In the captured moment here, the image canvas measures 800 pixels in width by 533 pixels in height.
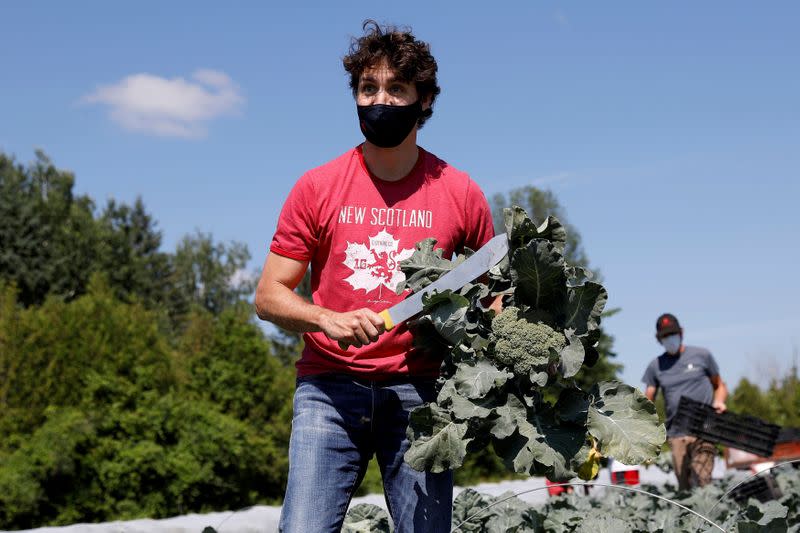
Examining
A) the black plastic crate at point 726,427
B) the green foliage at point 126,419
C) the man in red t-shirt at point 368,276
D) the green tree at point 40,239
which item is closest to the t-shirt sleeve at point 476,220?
the man in red t-shirt at point 368,276

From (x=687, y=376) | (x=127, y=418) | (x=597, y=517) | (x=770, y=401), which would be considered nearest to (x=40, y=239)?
(x=127, y=418)

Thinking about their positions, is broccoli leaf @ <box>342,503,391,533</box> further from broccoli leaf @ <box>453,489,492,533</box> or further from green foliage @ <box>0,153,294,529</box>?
green foliage @ <box>0,153,294,529</box>

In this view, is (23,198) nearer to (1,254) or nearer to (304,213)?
(1,254)

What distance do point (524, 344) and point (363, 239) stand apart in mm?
706

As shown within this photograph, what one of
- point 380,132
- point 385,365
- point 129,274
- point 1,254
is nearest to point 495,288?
point 385,365

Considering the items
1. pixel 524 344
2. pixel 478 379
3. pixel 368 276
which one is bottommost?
pixel 478 379

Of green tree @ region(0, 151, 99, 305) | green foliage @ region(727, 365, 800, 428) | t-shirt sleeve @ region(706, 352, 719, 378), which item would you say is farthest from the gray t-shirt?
green tree @ region(0, 151, 99, 305)

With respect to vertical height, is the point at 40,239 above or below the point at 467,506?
above

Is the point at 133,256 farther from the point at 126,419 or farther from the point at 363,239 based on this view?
the point at 363,239

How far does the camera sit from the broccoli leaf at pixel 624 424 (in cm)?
279

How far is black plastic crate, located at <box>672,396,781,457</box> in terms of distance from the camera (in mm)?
8094

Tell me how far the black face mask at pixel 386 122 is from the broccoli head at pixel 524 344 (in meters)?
0.78

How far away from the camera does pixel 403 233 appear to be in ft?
10.4

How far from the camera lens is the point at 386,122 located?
10.3 feet
